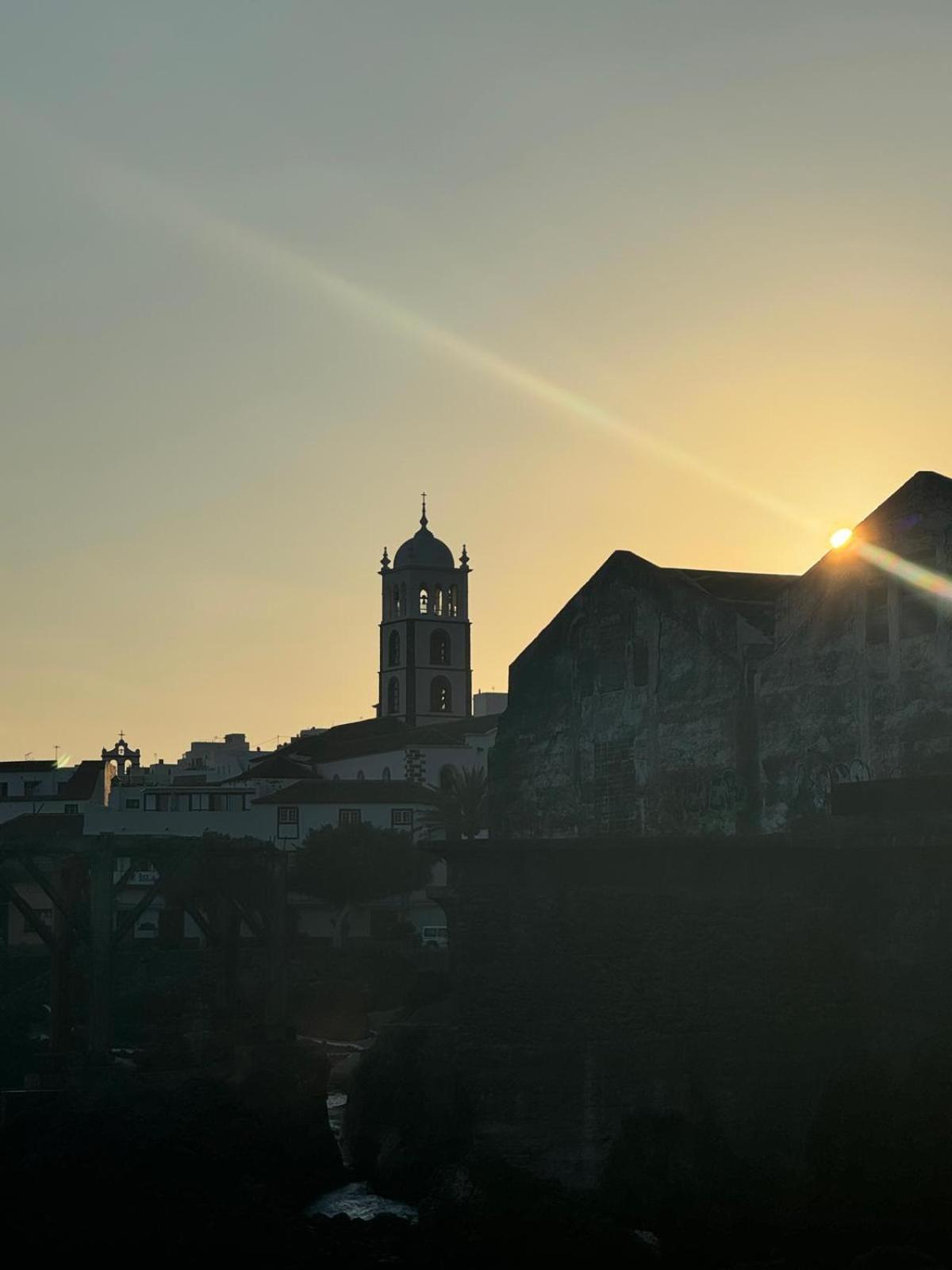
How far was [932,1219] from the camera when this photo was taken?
76.1 feet

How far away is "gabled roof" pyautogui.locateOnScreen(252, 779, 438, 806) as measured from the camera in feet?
280

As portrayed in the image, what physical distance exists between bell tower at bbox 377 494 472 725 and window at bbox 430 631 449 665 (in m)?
0.05


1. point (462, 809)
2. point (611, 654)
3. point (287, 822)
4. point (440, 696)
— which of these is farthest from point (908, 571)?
point (440, 696)

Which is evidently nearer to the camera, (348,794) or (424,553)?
(348,794)

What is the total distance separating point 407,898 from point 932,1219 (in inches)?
2206

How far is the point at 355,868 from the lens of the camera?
74.9m

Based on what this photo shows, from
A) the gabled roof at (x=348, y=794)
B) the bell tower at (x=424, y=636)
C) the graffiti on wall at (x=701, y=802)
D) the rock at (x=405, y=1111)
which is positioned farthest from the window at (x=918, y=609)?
the bell tower at (x=424, y=636)

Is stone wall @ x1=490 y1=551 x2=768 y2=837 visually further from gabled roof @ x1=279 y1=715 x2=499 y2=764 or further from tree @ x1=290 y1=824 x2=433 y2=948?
gabled roof @ x1=279 y1=715 x2=499 y2=764

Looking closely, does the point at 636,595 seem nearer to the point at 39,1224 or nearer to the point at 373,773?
the point at 39,1224

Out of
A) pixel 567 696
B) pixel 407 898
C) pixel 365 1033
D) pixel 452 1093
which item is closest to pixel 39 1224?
pixel 452 1093

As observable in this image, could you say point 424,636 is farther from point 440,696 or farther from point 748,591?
point 748,591

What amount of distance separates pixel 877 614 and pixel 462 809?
48.2m

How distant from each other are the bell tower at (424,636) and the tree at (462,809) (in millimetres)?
31051

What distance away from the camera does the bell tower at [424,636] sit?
115 meters
